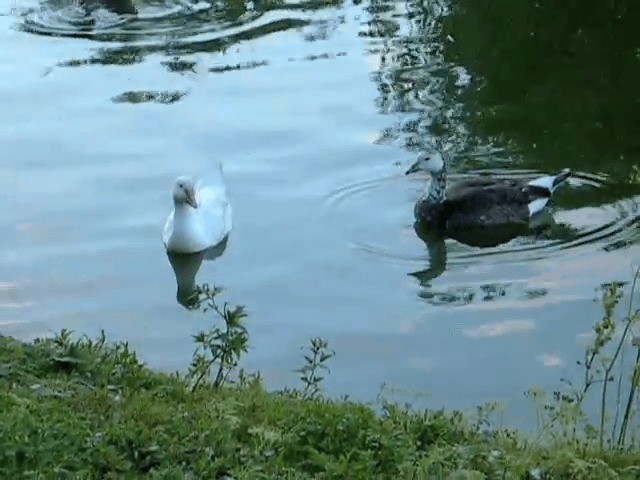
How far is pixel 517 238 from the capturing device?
12328 millimetres

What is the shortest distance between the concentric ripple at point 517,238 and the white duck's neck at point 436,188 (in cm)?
26

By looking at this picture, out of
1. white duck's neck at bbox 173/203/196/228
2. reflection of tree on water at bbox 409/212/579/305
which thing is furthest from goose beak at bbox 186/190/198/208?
reflection of tree on water at bbox 409/212/579/305

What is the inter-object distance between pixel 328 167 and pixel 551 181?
217 centimetres

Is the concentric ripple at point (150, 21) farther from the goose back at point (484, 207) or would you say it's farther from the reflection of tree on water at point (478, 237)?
the reflection of tree on water at point (478, 237)

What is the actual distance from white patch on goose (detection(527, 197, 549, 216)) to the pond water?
15cm

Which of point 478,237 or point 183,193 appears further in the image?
point 478,237

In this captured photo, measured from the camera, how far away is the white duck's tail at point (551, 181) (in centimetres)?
1273

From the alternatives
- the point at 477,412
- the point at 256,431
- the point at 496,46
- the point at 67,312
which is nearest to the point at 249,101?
the point at 496,46

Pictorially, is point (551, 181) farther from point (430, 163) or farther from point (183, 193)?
point (183, 193)

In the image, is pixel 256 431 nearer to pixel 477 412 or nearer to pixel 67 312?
pixel 477 412

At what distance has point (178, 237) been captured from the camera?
12.1m

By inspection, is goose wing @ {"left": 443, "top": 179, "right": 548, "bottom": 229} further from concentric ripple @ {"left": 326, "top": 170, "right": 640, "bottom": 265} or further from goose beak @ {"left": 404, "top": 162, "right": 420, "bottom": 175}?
goose beak @ {"left": 404, "top": 162, "right": 420, "bottom": 175}

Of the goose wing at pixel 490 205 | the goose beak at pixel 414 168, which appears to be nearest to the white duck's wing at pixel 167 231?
the goose beak at pixel 414 168

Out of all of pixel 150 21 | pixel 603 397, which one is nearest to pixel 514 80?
pixel 150 21
